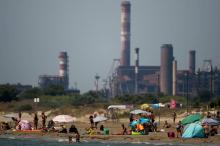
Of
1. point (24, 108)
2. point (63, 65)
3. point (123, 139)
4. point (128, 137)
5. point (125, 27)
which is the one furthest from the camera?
point (125, 27)

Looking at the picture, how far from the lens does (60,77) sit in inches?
6732

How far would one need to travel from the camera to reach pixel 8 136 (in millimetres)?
45938

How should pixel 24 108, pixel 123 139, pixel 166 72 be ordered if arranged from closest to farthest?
pixel 123 139
pixel 24 108
pixel 166 72

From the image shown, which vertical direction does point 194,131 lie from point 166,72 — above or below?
below

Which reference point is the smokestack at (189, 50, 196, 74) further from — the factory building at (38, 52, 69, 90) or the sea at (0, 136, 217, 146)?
the sea at (0, 136, 217, 146)

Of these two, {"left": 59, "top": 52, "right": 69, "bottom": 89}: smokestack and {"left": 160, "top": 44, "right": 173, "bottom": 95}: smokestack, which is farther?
{"left": 59, "top": 52, "right": 69, "bottom": 89}: smokestack

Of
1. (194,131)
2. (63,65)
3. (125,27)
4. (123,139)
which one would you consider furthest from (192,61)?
(194,131)

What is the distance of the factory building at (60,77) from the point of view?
164250mm

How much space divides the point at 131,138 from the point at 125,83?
127242 millimetres

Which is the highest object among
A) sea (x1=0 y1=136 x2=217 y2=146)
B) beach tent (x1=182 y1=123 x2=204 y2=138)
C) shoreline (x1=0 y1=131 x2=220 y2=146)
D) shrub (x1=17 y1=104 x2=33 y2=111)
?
shrub (x1=17 y1=104 x2=33 y2=111)

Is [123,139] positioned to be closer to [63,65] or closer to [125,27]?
[63,65]

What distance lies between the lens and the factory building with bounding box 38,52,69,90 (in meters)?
164

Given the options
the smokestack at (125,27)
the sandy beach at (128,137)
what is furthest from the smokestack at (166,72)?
the sandy beach at (128,137)

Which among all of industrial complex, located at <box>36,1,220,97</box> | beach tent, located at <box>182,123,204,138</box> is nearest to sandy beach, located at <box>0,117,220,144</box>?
beach tent, located at <box>182,123,204,138</box>
